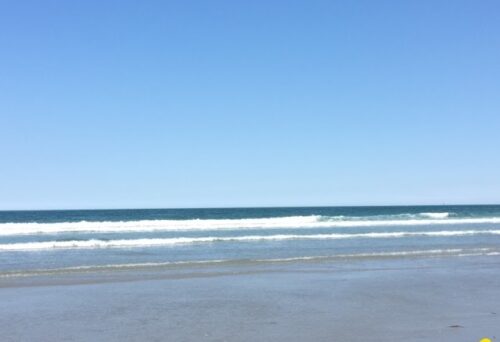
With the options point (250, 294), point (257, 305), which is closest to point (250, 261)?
point (250, 294)

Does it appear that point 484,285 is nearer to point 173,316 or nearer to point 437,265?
point 437,265

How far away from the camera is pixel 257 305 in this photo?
10789 mm

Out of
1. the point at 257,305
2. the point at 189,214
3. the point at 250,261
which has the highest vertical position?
the point at 189,214

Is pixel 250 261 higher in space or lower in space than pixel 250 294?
higher

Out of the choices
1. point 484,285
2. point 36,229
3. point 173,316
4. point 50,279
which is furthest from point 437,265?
point 36,229

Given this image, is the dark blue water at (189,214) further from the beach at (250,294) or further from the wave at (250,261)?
the beach at (250,294)

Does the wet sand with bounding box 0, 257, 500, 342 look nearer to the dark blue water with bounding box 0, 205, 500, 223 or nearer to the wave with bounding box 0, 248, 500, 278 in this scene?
the wave with bounding box 0, 248, 500, 278

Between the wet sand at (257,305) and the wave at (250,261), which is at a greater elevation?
the wave at (250,261)

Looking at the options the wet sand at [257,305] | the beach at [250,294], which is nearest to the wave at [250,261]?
the beach at [250,294]

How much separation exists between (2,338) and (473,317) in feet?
25.7

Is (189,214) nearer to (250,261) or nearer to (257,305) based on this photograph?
(250,261)

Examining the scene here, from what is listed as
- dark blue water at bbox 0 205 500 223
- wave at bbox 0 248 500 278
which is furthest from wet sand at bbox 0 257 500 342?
dark blue water at bbox 0 205 500 223

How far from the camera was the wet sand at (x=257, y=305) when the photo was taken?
8625 millimetres

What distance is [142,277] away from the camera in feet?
48.1
